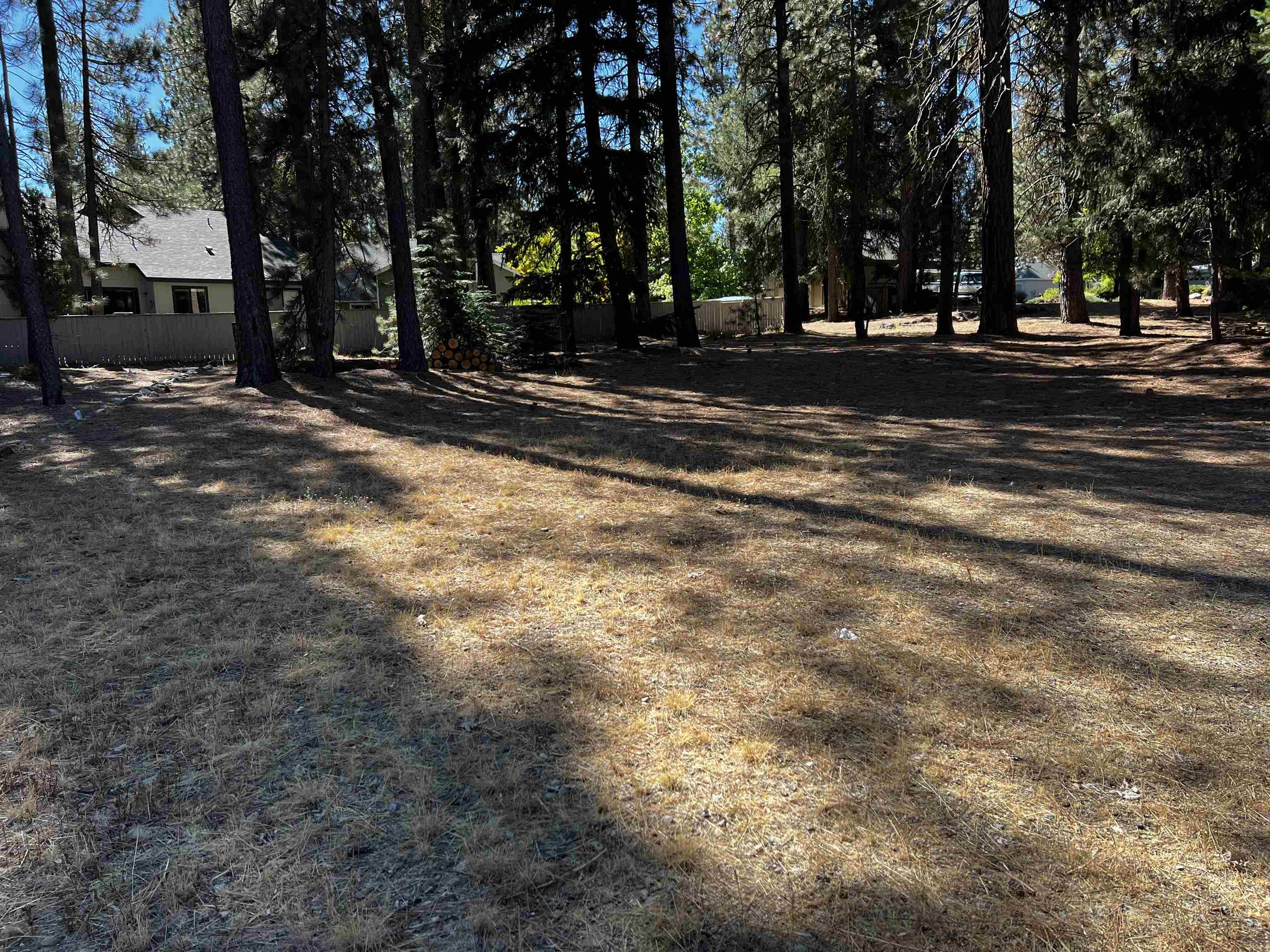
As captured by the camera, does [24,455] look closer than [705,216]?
Yes

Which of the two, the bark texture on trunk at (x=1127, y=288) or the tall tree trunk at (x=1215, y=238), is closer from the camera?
the tall tree trunk at (x=1215, y=238)

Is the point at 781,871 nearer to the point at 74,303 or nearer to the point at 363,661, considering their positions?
the point at 363,661

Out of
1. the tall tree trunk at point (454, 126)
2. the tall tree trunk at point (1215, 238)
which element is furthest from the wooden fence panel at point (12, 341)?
the tall tree trunk at point (1215, 238)

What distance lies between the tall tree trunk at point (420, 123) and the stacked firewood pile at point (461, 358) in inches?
96.8

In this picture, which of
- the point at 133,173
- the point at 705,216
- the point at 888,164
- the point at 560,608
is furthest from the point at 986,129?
the point at 705,216

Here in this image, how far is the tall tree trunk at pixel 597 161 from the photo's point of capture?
1656 cm

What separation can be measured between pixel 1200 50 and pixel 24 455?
1560cm

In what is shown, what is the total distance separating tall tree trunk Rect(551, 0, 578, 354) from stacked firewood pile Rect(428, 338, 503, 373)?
186cm

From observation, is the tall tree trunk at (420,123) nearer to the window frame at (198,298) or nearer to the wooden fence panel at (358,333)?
the wooden fence panel at (358,333)

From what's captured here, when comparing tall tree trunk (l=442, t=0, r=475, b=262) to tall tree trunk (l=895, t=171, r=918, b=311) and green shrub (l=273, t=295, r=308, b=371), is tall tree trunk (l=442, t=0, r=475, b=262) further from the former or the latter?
tall tree trunk (l=895, t=171, r=918, b=311)

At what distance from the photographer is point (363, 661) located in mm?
3273

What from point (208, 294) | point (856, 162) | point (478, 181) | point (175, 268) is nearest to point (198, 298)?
point (208, 294)

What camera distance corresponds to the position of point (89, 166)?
1980cm

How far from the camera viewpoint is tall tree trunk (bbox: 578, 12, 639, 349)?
54.3 ft
